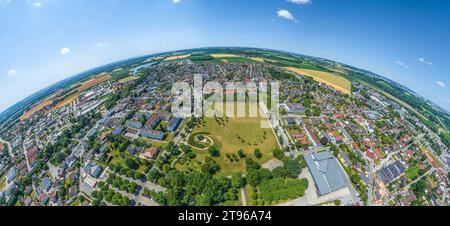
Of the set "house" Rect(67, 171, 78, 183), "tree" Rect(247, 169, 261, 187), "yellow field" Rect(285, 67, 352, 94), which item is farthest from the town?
"yellow field" Rect(285, 67, 352, 94)

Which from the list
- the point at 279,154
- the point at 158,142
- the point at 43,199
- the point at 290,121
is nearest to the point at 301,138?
the point at 290,121

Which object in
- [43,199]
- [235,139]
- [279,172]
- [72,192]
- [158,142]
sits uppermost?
[235,139]

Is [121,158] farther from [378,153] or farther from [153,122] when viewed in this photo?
[378,153]

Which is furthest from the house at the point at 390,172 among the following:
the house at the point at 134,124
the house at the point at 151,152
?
the house at the point at 134,124

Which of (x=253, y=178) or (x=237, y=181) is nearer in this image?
(x=237, y=181)

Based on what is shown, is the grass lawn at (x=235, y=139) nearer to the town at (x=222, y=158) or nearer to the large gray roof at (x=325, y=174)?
the town at (x=222, y=158)

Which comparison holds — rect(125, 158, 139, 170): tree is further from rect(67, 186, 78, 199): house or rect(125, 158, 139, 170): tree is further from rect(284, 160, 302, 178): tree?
rect(284, 160, 302, 178): tree
